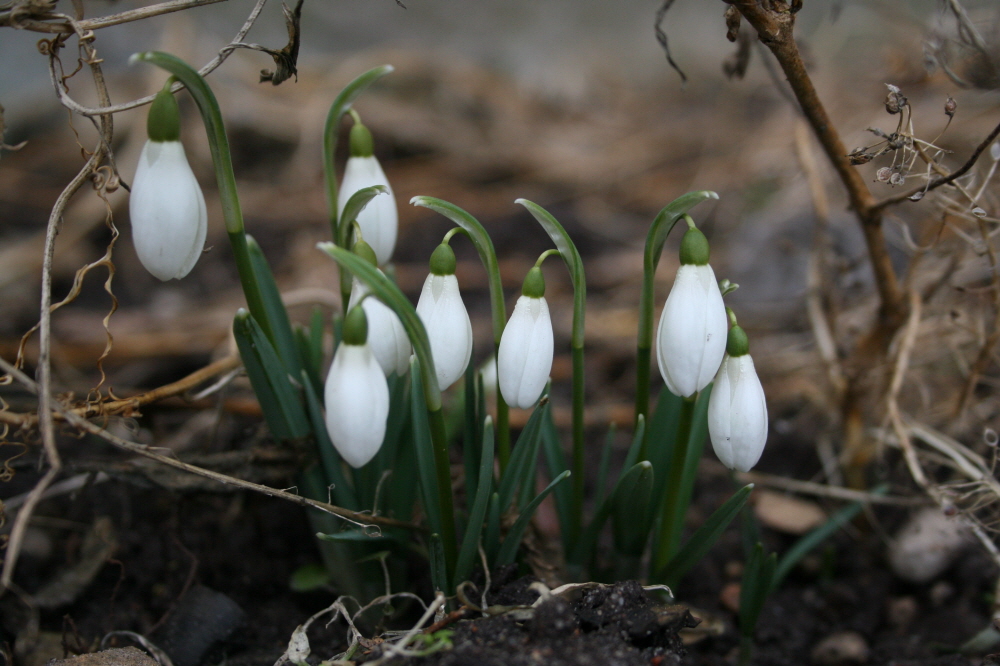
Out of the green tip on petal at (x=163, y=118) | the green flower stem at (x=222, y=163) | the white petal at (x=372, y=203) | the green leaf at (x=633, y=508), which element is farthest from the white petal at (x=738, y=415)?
the green tip on petal at (x=163, y=118)

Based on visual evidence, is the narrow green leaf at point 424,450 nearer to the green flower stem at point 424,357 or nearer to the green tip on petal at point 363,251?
the green flower stem at point 424,357

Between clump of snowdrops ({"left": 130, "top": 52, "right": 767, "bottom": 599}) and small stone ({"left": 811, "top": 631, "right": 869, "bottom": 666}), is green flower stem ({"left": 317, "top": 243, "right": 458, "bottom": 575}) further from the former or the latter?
small stone ({"left": 811, "top": 631, "right": 869, "bottom": 666})

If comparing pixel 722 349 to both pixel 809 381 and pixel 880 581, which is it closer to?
pixel 880 581

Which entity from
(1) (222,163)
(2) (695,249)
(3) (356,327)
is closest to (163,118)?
(1) (222,163)

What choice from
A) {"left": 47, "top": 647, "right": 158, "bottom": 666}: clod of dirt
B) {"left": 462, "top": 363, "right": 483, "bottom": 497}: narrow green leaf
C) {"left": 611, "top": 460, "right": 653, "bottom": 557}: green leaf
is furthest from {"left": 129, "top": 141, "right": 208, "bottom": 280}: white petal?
{"left": 611, "top": 460, "right": 653, "bottom": 557}: green leaf

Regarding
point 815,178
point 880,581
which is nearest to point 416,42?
point 815,178

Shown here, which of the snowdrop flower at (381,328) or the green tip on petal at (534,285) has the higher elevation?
the green tip on petal at (534,285)

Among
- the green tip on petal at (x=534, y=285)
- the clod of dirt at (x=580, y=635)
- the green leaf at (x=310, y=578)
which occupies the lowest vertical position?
the green leaf at (x=310, y=578)
